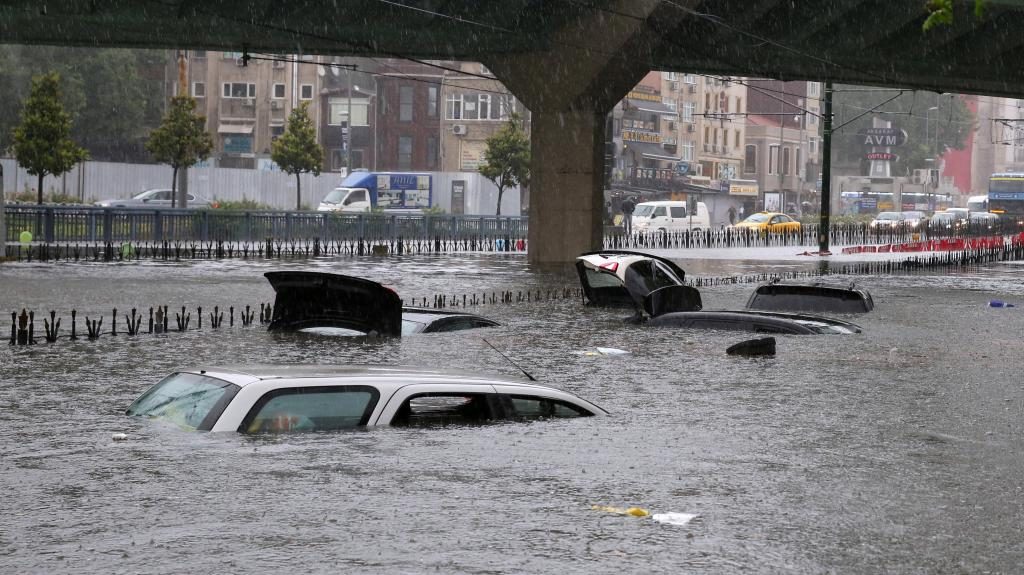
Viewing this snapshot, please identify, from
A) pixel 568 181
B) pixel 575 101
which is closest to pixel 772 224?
pixel 568 181

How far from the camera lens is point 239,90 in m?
92.8

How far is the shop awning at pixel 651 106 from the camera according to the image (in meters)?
95.6

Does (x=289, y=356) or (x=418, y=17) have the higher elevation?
(x=418, y=17)

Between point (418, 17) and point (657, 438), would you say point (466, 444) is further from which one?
point (418, 17)

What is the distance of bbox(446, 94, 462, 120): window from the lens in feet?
303

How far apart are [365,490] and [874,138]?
122 m

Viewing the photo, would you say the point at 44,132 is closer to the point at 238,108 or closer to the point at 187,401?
the point at 187,401

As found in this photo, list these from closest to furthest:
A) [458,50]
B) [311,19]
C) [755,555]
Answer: [755,555]
[311,19]
[458,50]

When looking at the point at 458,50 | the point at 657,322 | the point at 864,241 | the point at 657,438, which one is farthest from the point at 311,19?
the point at 864,241

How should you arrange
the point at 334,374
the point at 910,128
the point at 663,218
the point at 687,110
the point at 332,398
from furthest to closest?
the point at 910,128 < the point at 687,110 < the point at 663,218 < the point at 332,398 < the point at 334,374

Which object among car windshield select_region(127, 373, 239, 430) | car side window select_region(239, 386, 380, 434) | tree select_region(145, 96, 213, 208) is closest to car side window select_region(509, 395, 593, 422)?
car side window select_region(239, 386, 380, 434)

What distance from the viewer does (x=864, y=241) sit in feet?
222

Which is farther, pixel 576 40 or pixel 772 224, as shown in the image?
pixel 772 224

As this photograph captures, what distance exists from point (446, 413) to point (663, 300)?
1320 centimetres
